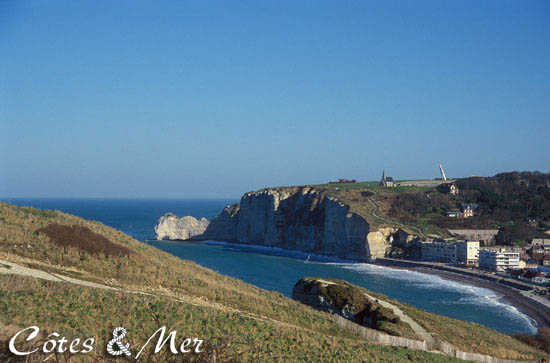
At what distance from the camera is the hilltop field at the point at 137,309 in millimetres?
9609

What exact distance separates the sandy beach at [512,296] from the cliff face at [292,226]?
14225 millimetres

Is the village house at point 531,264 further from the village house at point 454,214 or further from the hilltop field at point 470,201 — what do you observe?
→ the village house at point 454,214

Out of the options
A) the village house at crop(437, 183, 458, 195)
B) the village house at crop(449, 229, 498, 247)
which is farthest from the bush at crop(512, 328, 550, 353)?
the village house at crop(437, 183, 458, 195)

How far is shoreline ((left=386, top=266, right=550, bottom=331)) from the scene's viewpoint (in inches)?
1802

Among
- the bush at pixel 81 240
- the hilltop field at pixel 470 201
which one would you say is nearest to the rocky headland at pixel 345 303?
the bush at pixel 81 240

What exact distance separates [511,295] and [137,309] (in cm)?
5442

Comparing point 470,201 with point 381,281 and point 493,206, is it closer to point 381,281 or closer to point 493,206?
point 493,206

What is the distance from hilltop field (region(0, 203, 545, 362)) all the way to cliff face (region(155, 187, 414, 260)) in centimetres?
6111

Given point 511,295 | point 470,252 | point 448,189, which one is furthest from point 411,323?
point 448,189

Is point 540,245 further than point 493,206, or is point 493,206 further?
point 493,206

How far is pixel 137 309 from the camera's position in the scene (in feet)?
39.2

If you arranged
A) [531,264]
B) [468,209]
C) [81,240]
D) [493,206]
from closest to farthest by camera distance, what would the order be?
[81,240] → [531,264] → [468,209] → [493,206]

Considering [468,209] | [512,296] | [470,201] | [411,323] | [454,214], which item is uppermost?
A: [470,201]

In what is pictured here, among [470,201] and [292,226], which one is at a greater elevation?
[470,201]
